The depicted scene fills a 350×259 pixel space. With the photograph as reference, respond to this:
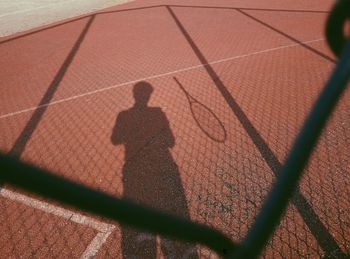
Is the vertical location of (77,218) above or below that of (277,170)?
below

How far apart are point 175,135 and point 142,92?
180 cm

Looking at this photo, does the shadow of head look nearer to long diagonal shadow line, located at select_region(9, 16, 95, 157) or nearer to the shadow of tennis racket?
the shadow of tennis racket

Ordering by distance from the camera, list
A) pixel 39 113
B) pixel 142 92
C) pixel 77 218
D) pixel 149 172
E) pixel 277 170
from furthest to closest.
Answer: pixel 142 92 < pixel 39 113 < pixel 149 172 < pixel 277 170 < pixel 77 218

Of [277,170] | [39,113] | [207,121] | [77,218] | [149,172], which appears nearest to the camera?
[77,218]

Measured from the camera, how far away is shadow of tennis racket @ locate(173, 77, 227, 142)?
4.85 meters

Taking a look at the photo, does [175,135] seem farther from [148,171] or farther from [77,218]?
[77,218]

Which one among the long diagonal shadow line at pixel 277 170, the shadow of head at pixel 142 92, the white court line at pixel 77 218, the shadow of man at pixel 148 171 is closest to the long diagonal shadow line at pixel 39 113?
the white court line at pixel 77 218

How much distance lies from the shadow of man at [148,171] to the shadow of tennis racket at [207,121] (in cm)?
57

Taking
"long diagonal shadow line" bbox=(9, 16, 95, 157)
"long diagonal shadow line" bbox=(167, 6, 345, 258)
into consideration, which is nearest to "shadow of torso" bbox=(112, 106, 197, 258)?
"long diagonal shadow line" bbox=(167, 6, 345, 258)

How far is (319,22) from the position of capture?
9594 mm

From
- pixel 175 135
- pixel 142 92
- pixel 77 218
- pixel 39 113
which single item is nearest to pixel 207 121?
pixel 175 135

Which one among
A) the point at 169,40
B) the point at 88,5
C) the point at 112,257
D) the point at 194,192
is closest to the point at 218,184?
the point at 194,192

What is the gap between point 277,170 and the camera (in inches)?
161

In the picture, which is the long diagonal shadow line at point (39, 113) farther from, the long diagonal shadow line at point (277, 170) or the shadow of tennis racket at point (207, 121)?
the long diagonal shadow line at point (277, 170)
